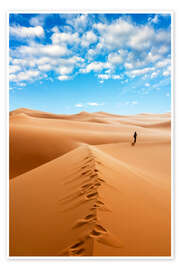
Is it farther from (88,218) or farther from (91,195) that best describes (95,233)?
(91,195)

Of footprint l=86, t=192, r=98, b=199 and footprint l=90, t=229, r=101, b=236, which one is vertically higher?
footprint l=86, t=192, r=98, b=199

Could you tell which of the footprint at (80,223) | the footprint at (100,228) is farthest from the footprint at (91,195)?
the footprint at (100,228)

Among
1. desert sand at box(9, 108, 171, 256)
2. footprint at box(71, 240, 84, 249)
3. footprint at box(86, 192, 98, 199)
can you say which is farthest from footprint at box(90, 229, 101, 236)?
footprint at box(86, 192, 98, 199)

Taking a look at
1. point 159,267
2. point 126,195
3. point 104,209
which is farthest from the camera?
point 126,195

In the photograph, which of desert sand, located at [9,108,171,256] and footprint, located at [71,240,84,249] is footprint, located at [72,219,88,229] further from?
footprint, located at [71,240,84,249]

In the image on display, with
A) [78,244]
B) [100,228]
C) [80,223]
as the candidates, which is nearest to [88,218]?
[80,223]

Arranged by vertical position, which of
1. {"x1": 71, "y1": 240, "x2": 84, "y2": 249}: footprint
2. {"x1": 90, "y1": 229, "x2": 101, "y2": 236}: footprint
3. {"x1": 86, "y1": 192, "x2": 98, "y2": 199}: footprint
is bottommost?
{"x1": 71, "y1": 240, "x2": 84, "y2": 249}: footprint

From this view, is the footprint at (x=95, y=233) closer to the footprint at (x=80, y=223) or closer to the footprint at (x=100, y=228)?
the footprint at (x=100, y=228)

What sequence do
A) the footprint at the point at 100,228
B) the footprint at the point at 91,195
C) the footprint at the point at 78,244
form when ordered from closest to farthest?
the footprint at the point at 78,244
the footprint at the point at 100,228
the footprint at the point at 91,195

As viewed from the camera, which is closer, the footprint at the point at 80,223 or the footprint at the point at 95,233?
the footprint at the point at 95,233

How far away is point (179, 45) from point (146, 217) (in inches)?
126

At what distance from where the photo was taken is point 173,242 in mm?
2359
